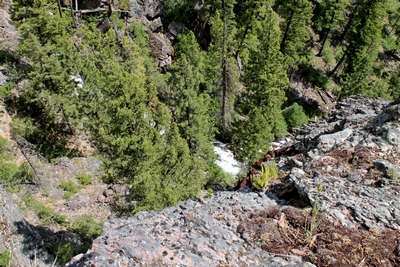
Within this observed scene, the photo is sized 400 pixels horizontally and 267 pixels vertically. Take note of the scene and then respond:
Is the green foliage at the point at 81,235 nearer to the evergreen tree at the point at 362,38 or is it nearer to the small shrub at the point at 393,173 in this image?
the small shrub at the point at 393,173

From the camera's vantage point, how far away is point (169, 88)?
72.8 ft

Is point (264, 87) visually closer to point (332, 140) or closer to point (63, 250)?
point (332, 140)

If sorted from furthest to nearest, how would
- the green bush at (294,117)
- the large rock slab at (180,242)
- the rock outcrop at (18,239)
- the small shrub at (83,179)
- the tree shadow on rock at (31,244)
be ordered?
the green bush at (294,117), the small shrub at (83,179), the tree shadow on rock at (31,244), the rock outcrop at (18,239), the large rock slab at (180,242)

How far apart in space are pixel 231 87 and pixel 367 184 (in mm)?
19486

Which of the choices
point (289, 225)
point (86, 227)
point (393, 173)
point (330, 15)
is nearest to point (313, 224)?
point (289, 225)

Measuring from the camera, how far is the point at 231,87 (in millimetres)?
27562

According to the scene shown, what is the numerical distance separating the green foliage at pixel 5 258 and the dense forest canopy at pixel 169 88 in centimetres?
506

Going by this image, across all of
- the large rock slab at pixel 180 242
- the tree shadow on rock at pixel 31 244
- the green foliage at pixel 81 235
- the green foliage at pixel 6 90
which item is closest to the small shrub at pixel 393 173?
the large rock slab at pixel 180 242

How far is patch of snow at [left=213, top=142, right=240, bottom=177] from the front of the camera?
88.1 feet

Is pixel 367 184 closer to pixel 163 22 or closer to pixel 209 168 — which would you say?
pixel 209 168

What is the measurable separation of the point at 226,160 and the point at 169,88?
9.48 meters

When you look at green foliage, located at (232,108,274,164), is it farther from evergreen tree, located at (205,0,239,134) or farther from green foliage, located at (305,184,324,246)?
green foliage, located at (305,184,324,246)

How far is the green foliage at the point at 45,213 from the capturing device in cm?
1847

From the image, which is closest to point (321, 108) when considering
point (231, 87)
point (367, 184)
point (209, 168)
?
point (231, 87)
